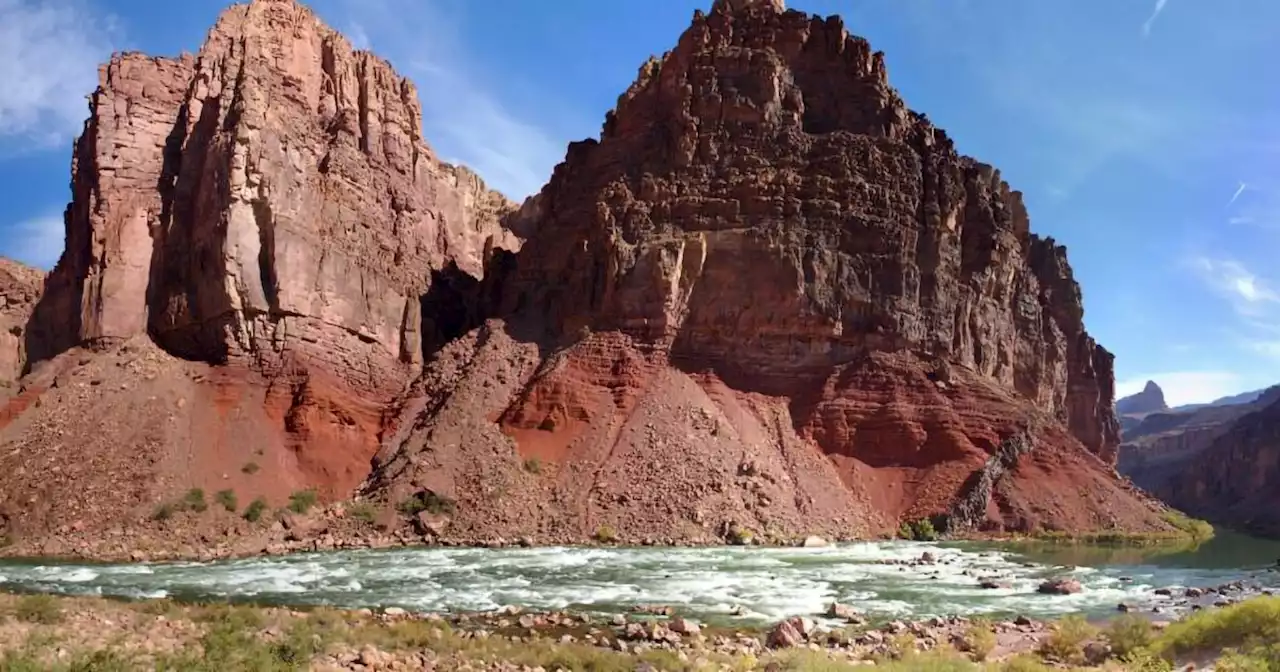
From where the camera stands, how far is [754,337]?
203ft

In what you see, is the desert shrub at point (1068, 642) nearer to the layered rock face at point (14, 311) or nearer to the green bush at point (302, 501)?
the green bush at point (302, 501)

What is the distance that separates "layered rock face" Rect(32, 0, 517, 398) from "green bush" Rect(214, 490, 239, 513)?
11.4 metres

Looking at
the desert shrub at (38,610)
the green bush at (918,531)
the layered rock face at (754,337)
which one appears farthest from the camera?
the green bush at (918,531)

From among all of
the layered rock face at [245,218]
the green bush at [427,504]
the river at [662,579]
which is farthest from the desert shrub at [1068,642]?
the layered rock face at [245,218]

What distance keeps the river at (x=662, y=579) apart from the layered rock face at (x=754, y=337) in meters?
7.68

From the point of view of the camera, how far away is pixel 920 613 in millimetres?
26234

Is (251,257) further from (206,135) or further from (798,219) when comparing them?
(798,219)

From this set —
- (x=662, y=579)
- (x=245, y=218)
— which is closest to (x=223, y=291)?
(x=245, y=218)

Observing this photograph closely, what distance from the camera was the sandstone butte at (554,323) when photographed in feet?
158

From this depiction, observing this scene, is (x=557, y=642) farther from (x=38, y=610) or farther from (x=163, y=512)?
(x=163, y=512)

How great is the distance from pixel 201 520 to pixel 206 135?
28.1 metres

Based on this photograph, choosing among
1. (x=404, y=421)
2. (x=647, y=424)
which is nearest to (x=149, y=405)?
(x=404, y=421)

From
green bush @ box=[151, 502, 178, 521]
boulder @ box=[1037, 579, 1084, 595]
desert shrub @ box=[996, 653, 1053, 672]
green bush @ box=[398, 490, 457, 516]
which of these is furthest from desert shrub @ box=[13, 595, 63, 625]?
boulder @ box=[1037, 579, 1084, 595]

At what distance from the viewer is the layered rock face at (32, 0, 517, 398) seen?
55.8 m
